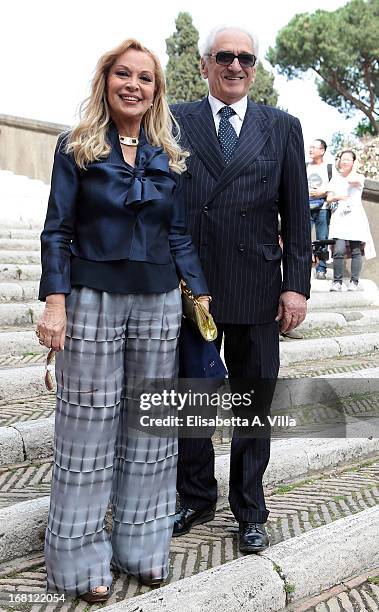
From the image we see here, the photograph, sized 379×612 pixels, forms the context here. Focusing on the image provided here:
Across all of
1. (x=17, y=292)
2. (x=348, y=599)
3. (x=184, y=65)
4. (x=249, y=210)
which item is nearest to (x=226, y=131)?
(x=249, y=210)

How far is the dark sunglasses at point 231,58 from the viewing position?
9.57 ft

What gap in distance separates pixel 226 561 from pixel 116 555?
1.59 feet

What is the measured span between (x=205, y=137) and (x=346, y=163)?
6021mm

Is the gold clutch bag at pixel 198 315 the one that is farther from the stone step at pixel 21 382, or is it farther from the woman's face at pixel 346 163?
the woman's face at pixel 346 163

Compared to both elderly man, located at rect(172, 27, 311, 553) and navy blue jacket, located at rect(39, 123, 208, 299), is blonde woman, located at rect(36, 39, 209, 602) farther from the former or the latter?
elderly man, located at rect(172, 27, 311, 553)

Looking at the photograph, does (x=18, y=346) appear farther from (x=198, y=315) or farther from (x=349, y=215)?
(x=349, y=215)

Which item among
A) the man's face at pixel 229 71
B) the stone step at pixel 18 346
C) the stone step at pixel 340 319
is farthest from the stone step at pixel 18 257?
the man's face at pixel 229 71

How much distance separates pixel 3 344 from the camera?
528 centimetres

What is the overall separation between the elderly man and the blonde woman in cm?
22

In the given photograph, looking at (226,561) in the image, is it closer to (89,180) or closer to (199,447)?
(199,447)

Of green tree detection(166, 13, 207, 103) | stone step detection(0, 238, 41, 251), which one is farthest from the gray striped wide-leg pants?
green tree detection(166, 13, 207, 103)

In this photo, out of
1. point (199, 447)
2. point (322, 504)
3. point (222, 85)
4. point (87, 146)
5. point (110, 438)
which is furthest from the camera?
point (322, 504)

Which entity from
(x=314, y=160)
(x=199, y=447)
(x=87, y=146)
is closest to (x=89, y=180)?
(x=87, y=146)

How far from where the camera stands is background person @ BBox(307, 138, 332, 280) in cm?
915
